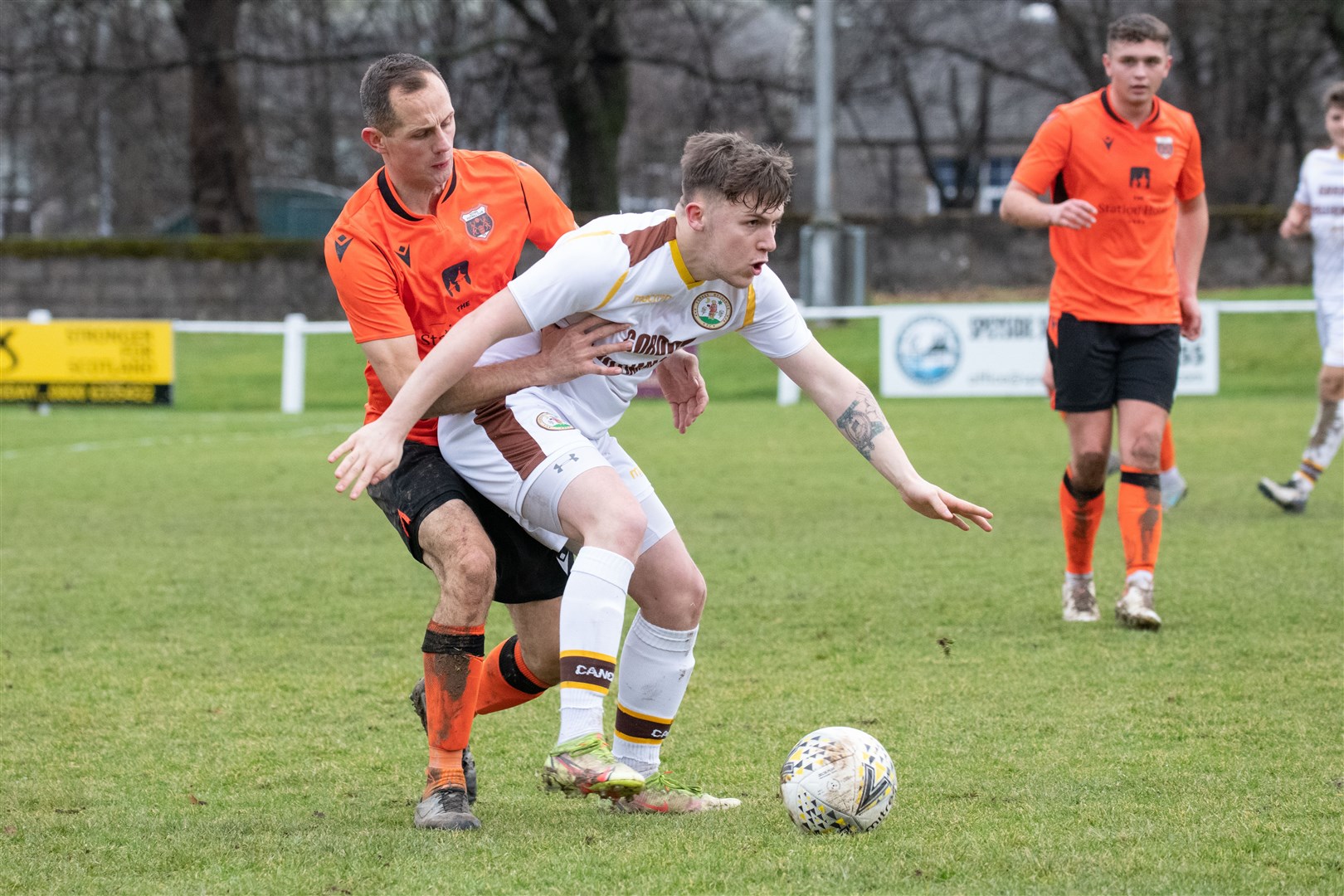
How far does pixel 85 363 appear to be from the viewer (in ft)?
62.1

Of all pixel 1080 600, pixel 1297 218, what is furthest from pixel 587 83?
pixel 1080 600

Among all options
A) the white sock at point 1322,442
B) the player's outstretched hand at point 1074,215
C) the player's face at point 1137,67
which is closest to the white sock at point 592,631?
the player's outstretched hand at point 1074,215

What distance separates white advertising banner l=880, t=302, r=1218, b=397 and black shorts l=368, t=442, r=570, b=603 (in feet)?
45.1

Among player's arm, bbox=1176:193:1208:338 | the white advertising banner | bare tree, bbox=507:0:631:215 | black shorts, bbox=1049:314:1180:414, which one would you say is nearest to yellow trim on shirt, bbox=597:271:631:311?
black shorts, bbox=1049:314:1180:414

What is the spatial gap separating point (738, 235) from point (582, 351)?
519mm

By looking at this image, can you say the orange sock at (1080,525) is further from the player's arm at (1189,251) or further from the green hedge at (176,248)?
the green hedge at (176,248)

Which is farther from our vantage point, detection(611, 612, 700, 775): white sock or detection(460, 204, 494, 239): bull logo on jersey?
detection(460, 204, 494, 239): bull logo on jersey

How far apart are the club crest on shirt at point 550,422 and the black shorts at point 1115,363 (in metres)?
3.14

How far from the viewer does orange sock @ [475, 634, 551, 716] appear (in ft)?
15.3

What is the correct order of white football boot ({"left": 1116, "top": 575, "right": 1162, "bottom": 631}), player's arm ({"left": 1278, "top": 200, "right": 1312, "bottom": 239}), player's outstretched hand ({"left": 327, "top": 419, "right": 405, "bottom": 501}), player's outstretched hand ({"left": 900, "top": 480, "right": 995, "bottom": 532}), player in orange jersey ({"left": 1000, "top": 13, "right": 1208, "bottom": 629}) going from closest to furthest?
player's outstretched hand ({"left": 327, "top": 419, "right": 405, "bottom": 501})
player's outstretched hand ({"left": 900, "top": 480, "right": 995, "bottom": 532})
white football boot ({"left": 1116, "top": 575, "right": 1162, "bottom": 631})
player in orange jersey ({"left": 1000, "top": 13, "right": 1208, "bottom": 629})
player's arm ({"left": 1278, "top": 200, "right": 1312, "bottom": 239})

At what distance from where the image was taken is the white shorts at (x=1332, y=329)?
9469 millimetres

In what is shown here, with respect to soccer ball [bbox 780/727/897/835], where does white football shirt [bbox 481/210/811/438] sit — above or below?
above

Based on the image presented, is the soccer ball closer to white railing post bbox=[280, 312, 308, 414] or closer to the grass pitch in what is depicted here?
the grass pitch

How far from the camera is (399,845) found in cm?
380
